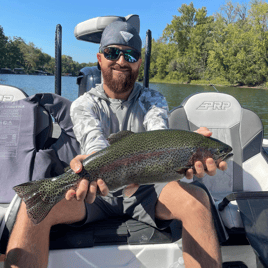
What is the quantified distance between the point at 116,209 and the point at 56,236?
58 centimetres

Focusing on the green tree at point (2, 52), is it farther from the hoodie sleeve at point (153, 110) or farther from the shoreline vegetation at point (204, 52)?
the hoodie sleeve at point (153, 110)

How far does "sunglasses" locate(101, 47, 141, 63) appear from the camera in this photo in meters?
2.53

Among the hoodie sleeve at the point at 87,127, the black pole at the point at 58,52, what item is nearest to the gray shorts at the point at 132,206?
the hoodie sleeve at the point at 87,127

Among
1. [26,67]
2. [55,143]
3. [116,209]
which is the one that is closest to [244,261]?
[116,209]

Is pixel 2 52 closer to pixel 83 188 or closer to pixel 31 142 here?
pixel 31 142

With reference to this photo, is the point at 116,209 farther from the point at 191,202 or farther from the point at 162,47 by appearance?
the point at 162,47

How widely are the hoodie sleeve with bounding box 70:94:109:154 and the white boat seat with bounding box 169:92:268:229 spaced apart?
1386mm

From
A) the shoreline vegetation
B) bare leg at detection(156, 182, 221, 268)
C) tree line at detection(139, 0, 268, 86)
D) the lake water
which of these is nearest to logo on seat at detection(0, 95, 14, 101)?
bare leg at detection(156, 182, 221, 268)

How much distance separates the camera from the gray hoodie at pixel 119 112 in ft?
8.13

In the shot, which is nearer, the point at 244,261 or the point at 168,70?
the point at 244,261

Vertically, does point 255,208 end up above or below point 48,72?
below

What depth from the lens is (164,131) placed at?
68.2 inches

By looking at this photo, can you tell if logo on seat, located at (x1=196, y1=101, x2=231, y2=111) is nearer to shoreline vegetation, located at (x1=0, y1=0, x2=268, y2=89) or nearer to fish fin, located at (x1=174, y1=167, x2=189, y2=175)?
fish fin, located at (x1=174, y1=167, x2=189, y2=175)

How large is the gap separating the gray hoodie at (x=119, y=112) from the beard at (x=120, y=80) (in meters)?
0.11
